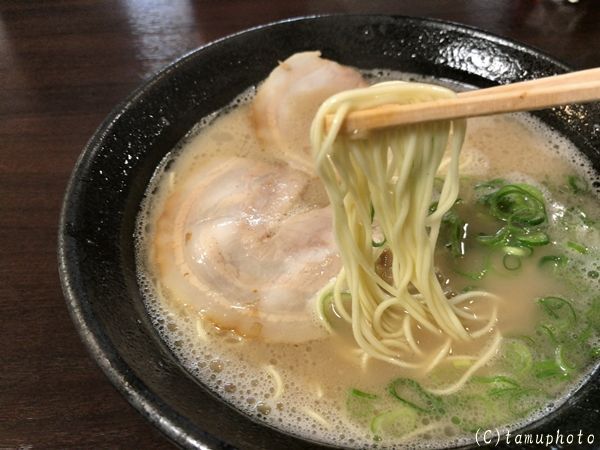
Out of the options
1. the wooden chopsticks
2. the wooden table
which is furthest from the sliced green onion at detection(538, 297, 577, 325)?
the wooden table

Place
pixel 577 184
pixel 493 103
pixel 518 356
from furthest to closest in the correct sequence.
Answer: pixel 577 184, pixel 518 356, pixel 493 103

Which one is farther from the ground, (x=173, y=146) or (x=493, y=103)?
(x=493, y=103)

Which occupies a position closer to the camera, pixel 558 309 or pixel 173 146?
pixel 558 309

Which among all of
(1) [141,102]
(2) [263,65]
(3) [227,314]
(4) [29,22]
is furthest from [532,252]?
(4) [29,22]

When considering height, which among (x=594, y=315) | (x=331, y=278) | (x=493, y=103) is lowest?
(x=331, y=278)

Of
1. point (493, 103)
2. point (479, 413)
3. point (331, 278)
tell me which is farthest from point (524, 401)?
point (493, 103)

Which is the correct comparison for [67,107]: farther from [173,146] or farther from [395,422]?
[395,422]

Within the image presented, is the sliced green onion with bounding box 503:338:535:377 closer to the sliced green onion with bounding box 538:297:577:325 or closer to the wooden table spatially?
the sliced green onion with bounding box 538:297:577:325
